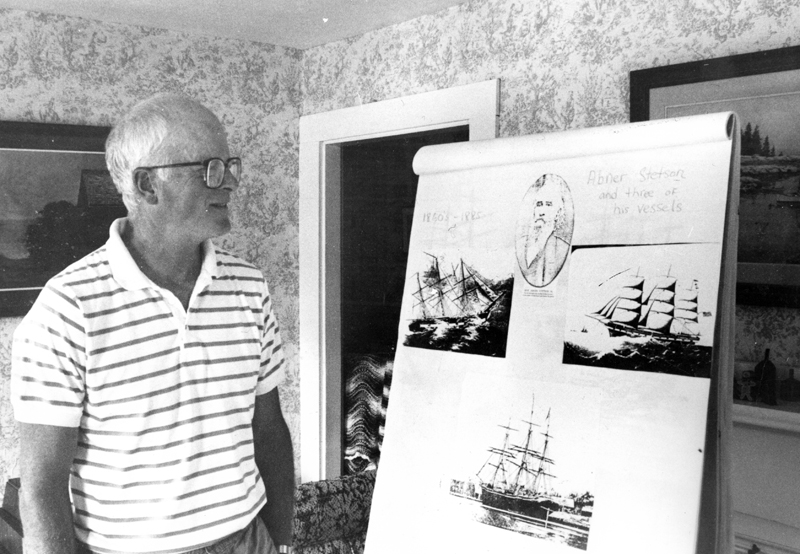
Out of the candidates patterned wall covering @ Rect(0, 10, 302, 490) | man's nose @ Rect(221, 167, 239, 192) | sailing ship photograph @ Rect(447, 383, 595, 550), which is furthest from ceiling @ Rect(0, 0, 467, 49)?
sailing ship photograph @ Rect(447, 383, 595, 550)

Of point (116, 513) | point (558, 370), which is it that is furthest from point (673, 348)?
point (116, 513)

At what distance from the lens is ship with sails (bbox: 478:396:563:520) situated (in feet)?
4.63

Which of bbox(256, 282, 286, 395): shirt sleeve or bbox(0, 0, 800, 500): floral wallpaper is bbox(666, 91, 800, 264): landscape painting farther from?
bbox(256, 282, 286, 395): shirt sleeve

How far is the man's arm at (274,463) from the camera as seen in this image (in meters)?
1.56

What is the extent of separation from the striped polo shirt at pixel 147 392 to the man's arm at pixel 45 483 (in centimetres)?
3

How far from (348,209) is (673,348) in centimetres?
172

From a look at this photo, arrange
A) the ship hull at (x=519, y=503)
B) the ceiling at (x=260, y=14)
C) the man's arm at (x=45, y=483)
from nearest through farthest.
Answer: the man's arm at (x=45, y=483) < the ship hull at (x=519, y=503) < the ceiling at (x=260, y=14)

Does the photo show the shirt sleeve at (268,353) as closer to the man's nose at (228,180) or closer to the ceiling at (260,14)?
the man's nose at (228,180)

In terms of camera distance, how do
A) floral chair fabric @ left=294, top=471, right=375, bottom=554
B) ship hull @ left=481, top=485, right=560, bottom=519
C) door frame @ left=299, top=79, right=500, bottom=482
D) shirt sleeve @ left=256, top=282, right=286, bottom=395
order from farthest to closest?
door frame @ left=299, top=79, right=500, bottom=482 → floral chair fabric @ left=294, top=471, right=375, bottom=554 → shirt sleeve @ left=256, top=282, right=286, bottom=395 → ship hull @ left=481, top=485, right=560, bottom=519

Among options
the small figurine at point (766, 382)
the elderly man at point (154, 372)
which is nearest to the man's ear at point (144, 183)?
the elderly man at point (154, 372)

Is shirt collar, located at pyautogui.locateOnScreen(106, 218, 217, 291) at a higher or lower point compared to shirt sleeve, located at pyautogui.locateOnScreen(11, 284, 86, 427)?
higher

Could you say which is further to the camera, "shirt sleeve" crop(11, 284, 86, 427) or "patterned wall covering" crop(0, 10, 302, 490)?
"patterned wall covering" crop(0, 10, 302, 490)

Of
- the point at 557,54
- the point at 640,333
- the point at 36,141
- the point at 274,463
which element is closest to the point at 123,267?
the point at 274,463

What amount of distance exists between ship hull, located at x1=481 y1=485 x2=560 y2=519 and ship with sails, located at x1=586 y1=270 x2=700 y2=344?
0.34 m
